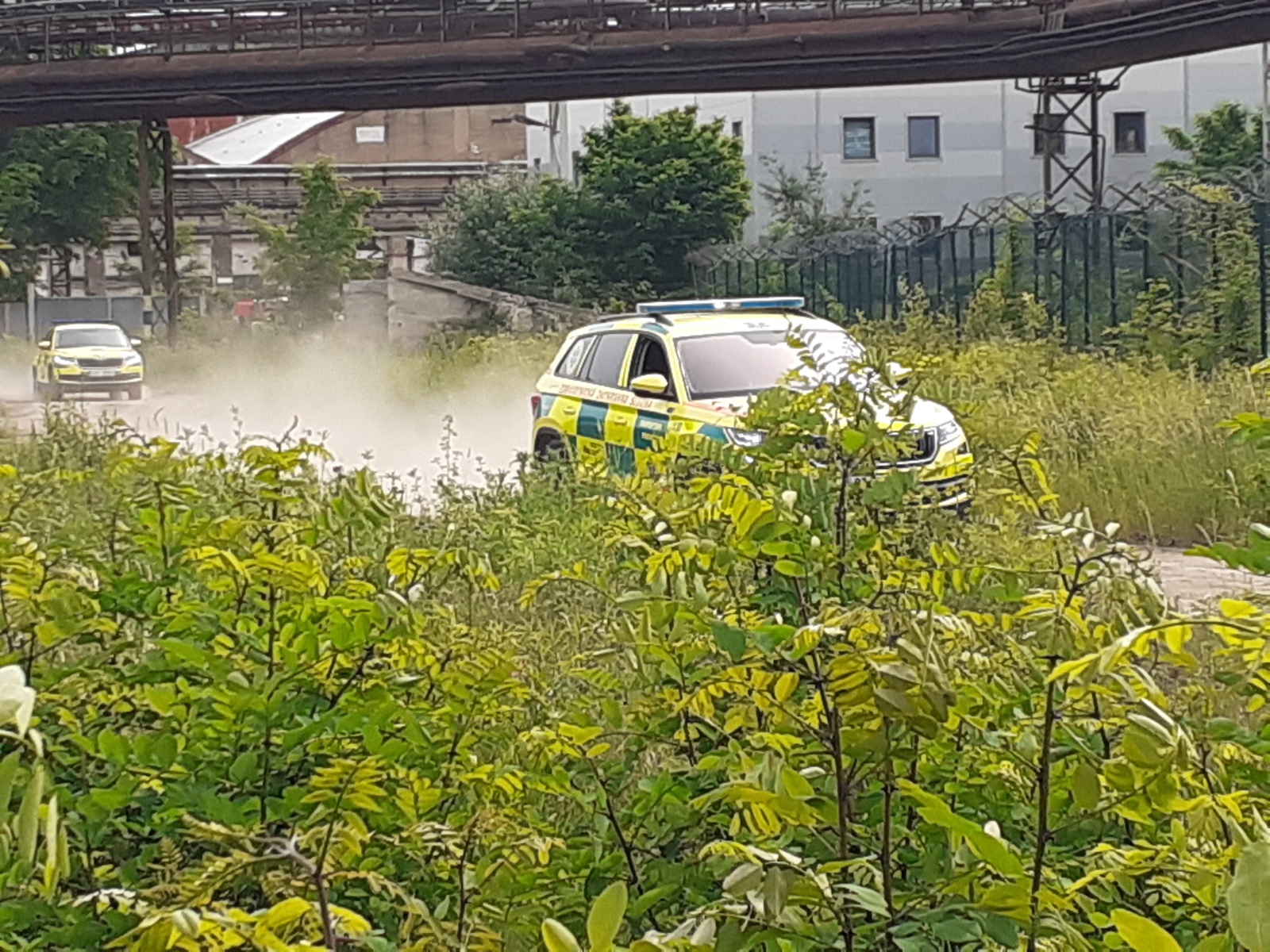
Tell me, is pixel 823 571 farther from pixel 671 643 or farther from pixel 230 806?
pixel 230 806

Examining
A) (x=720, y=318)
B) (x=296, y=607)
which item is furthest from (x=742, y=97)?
(x=296, y=607)

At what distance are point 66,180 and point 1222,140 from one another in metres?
30.2

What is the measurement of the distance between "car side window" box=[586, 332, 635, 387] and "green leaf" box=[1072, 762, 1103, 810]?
10.7 m

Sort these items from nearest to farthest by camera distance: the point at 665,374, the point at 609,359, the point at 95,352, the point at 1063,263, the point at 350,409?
the point at 665,374 < the point at 609,359 < the point at 1063,263 < the point at 350,409 < the point at 95,352

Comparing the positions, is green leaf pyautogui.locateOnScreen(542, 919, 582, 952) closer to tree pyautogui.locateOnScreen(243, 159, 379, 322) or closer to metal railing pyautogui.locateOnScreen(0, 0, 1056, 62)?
metal railing pyautogui.locateOnScreen(0, 0, 1056, 62)

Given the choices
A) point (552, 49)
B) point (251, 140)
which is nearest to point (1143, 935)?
point (552, 49)

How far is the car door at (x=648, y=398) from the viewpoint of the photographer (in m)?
11.9

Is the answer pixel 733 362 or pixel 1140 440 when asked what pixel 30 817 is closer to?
pixel 733 362

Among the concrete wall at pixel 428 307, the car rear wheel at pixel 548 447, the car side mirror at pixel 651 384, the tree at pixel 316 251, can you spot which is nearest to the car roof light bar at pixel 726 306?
the car rear wheel at pixel 548 447

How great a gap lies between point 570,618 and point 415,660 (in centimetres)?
355

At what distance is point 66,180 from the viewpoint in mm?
48344

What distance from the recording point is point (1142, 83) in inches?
2136

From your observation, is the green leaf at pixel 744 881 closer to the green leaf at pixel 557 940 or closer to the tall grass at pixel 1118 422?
the green leaf at pixel 557 940

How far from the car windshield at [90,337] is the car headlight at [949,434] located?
1018 inches
